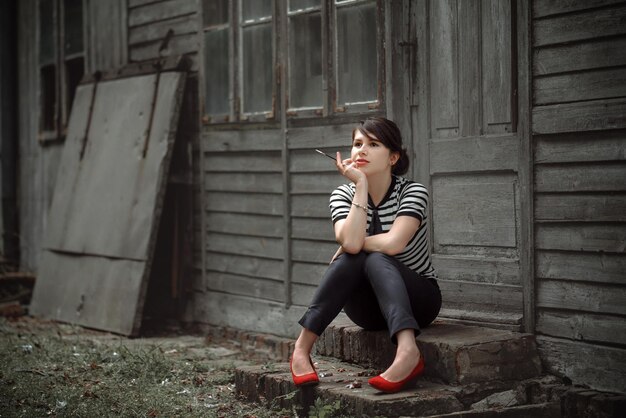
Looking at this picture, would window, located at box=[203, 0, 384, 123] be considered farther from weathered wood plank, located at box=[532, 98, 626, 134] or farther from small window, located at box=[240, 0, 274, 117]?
weathered wood plank, located at box=[532, 98, 626, 134]

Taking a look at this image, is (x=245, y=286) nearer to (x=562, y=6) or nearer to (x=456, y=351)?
(x=456, y=351)

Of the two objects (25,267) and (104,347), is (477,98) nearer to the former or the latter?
(104,347)

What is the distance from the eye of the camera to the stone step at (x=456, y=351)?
5039mm

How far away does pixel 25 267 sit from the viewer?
39.8 feet

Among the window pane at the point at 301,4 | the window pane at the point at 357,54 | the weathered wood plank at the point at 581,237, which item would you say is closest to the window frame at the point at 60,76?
the window pane at the point at 301,4

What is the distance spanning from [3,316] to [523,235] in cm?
639

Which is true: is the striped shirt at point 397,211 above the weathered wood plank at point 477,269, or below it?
above

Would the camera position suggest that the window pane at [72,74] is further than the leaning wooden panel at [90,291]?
Yes

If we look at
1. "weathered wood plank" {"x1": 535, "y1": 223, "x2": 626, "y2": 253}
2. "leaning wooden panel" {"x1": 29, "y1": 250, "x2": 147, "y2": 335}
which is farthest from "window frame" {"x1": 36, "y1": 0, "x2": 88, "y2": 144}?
"weathered wood plank" {"x1": 535, "y1": 223, "x2": 626, "y2": 253}

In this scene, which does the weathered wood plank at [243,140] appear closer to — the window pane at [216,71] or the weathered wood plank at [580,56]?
the window pane at [216,71]

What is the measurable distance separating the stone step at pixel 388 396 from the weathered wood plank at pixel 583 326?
0.30 meters

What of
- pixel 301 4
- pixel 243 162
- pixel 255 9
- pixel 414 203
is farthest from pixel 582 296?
pixel 255 9

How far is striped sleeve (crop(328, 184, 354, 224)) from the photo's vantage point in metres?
5.26

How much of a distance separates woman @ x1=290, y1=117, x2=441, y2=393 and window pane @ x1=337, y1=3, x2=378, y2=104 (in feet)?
5.17
